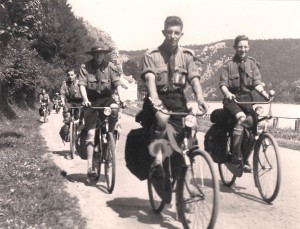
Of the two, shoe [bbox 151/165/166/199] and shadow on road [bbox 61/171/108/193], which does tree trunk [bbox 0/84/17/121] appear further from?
shoe [bbox 151/165/166/199]

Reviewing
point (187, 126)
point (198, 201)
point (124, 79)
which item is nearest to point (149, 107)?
point (187, 126)

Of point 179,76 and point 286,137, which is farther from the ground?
point 179,76

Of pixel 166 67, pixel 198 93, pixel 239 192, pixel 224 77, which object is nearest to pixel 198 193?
pixel 198 93

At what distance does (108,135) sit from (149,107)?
1861 millimetres

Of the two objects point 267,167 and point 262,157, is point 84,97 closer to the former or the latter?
point 262,157

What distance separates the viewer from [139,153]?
19.9ft

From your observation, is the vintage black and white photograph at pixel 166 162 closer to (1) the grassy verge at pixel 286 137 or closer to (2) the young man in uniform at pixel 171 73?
(2) the young man in uniform at pixel 171 73

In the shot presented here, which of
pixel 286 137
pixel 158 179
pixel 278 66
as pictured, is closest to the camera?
pixel 158 179

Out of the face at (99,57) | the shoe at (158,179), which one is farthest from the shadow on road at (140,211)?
the face at (99,57)

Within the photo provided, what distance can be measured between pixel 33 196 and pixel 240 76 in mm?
3611

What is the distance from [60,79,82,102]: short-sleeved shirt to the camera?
11609mm

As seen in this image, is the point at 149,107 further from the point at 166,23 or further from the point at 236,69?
the point at 236,69

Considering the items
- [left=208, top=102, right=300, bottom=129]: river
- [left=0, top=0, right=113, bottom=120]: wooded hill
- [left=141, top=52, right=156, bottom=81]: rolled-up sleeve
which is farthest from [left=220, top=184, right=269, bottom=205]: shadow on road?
[left=208, top=102, right=300, bottom=129]: river

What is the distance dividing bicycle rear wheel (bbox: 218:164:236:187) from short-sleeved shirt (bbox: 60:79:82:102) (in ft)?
15.4
